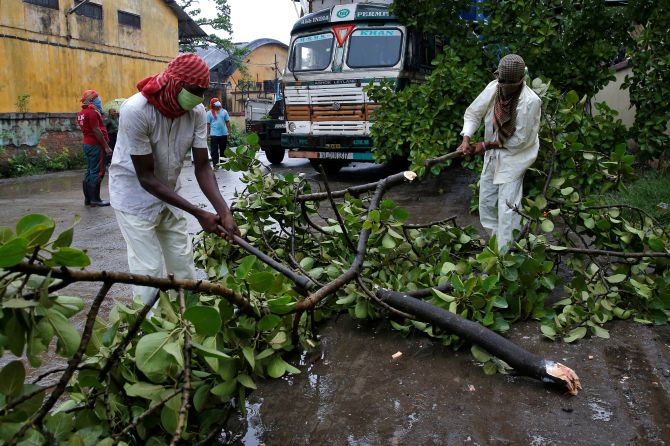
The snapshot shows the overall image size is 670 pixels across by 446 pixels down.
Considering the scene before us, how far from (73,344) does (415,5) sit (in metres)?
8.13

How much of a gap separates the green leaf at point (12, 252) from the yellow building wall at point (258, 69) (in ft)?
101

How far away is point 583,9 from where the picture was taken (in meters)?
7.50

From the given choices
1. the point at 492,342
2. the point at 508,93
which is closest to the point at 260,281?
the point at 492,342

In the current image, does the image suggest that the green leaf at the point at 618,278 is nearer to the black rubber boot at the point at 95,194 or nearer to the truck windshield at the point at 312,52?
the black rubber boot at the point at 95,194

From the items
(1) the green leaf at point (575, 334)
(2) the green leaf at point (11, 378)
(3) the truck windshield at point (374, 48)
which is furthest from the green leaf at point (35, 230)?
(3) the truck windshield at point (374, 48)

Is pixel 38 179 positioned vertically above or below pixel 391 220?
below

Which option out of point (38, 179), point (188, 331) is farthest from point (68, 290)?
point (38, 179)

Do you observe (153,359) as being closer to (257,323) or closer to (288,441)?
(257,323)


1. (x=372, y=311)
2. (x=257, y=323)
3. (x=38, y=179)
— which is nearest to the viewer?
(x=257, y=323)

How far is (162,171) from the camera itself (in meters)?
3.36

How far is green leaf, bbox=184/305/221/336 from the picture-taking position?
6.39 feet

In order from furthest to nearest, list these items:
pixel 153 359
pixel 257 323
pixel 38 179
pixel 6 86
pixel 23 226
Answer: pixel 6 86 → pixel 38 179 → pixel 257 323 → pixel 153 359 → pixel 23 226

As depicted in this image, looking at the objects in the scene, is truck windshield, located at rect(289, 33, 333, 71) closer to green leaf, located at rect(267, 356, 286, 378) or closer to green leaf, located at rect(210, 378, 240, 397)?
green leaf, located at rect(267, 356, 286, 378)

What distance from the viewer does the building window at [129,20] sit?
1980 cm
